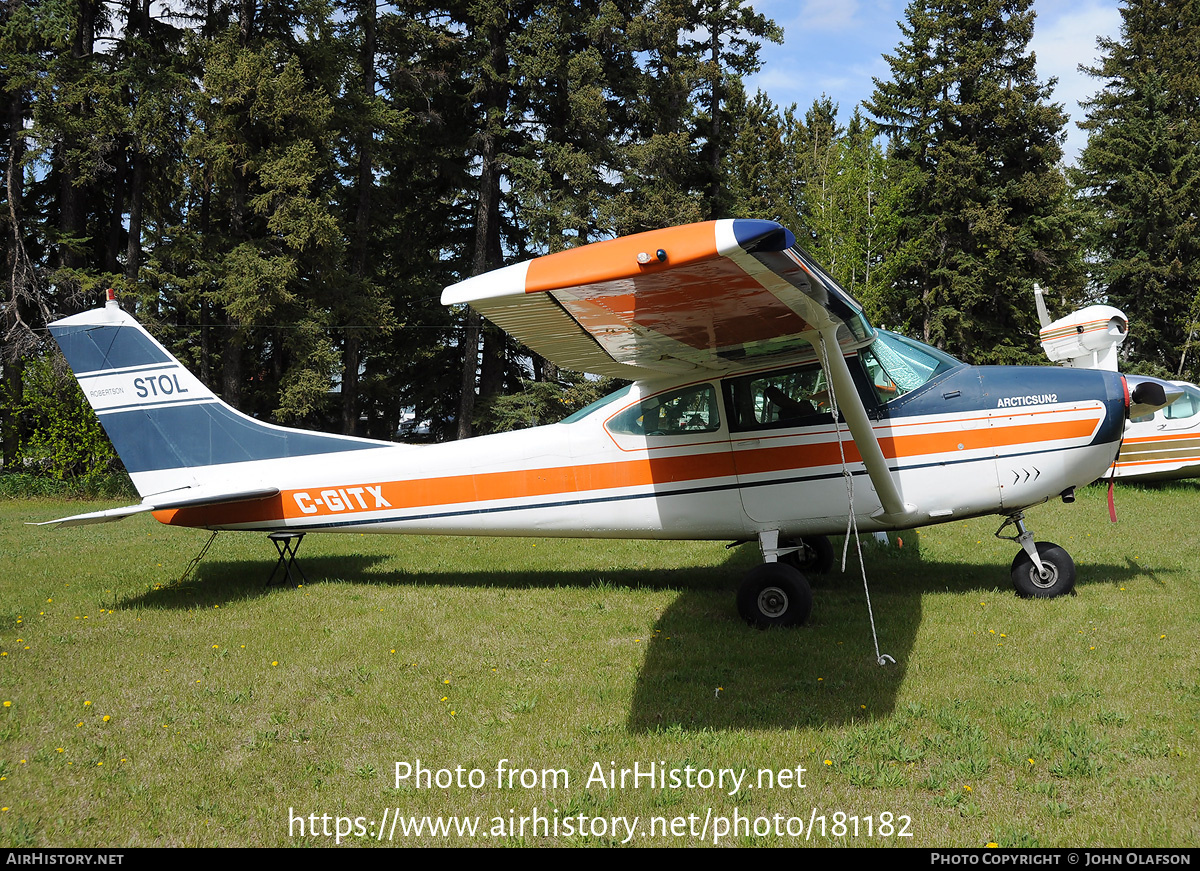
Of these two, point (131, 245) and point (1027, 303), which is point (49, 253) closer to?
point (131, 245)

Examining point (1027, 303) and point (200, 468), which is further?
point (1027, 303)

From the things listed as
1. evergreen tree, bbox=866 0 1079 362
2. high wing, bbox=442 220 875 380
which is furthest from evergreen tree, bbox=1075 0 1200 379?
high wing, bbox=442 220 875 380

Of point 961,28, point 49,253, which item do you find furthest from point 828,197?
point 49,253

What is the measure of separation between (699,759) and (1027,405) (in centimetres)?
447

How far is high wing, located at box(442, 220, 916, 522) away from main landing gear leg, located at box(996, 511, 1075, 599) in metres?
1.22

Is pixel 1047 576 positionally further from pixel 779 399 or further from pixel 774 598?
pixel 779 399

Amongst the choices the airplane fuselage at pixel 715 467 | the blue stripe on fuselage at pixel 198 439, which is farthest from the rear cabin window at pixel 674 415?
the blue stripe on fuselage at pixel 198 439

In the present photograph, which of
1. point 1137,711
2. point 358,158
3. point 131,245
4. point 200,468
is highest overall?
point 358,158

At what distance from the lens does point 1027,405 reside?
641 centimetres

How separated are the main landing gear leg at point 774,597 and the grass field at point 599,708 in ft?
0.59

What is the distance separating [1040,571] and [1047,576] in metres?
0.07

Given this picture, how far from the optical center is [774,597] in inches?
245

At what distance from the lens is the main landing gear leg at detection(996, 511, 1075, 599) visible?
21.8 feet

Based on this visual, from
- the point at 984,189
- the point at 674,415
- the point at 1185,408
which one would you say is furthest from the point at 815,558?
the point at 984,189
